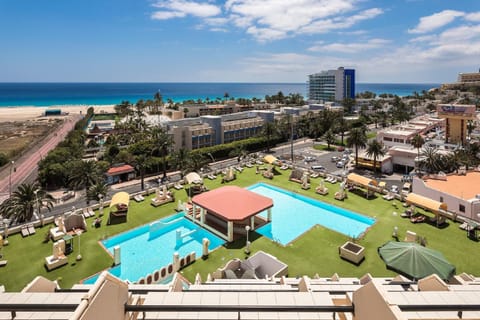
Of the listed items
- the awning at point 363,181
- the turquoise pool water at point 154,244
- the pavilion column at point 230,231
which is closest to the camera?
the turquoise pool water at point 154,244

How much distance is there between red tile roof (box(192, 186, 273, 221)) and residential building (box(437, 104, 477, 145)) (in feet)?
199

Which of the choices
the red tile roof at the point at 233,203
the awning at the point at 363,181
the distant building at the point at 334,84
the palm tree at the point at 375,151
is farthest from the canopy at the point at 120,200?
the distant building at the point at 334,84

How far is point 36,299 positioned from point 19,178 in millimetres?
52812

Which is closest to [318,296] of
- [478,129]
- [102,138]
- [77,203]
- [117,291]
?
[117,291]

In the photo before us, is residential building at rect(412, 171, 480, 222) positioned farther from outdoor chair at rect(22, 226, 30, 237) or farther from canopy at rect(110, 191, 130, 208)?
outdoor chair at rect(22, 226, 30, 237)

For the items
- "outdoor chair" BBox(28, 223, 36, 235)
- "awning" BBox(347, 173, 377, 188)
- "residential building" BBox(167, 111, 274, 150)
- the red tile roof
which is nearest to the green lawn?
"outdoor chair" BBox(28, 223, 36, 235)

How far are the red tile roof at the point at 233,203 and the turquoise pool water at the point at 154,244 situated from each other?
9.28 ft

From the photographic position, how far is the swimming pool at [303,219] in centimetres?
3121

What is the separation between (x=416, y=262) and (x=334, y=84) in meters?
163

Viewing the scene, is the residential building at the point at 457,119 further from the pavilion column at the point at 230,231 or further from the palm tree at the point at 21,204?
the palm tree at the point at 21,204

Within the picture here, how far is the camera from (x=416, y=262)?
20.2m

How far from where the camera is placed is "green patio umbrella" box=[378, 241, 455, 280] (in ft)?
63.6

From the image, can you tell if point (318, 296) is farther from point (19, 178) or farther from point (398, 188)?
point (19, 178)

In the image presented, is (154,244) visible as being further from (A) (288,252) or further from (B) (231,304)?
(B) (231,304)
